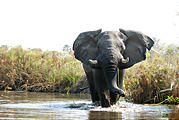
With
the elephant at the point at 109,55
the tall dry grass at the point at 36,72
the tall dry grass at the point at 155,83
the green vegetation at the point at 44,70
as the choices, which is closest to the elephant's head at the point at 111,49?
the elephant at the point at 109,55

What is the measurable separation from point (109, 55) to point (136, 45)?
81.6 inches

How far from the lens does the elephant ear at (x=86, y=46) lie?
39.9 feet

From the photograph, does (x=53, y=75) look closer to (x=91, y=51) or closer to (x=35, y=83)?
(x=35, y=83)

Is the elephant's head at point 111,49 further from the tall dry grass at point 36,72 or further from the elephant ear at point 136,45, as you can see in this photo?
the tall dry grass at point 36,72

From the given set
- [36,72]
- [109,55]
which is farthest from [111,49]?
[36,72]

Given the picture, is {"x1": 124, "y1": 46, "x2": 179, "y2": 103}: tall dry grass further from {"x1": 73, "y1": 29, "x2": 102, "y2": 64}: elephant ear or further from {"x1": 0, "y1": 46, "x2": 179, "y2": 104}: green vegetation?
{"x1": 73, "y1": 29, "x2": 102, "y2": 64}: elephant ear

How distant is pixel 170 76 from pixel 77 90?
7.08 metres

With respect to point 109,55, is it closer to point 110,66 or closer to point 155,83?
point 110,66

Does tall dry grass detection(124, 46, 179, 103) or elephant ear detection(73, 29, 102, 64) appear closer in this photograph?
tall dry grass detection(124, 46, 179, 103)

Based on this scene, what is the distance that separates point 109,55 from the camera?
10586 mm

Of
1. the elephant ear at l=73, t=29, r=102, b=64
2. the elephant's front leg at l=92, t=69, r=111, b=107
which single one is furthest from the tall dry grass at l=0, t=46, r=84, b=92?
the elephant's front leg at l=92, t=69, r=111, b=107

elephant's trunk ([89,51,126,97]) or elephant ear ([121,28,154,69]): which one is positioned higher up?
elephant ear ([121,28,154,69])

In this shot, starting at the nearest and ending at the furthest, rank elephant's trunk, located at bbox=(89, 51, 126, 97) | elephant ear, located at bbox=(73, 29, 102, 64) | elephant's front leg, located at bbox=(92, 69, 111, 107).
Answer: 1. elephant's trunk, located at bbox=(89, 51, 126, 97)
2. elephant's front leg, located at bbox=(92, 69, 111, 107)
3. elephant ear, located at bbox=(73, 29, 102, 64)

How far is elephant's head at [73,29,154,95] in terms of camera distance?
34.8ft
